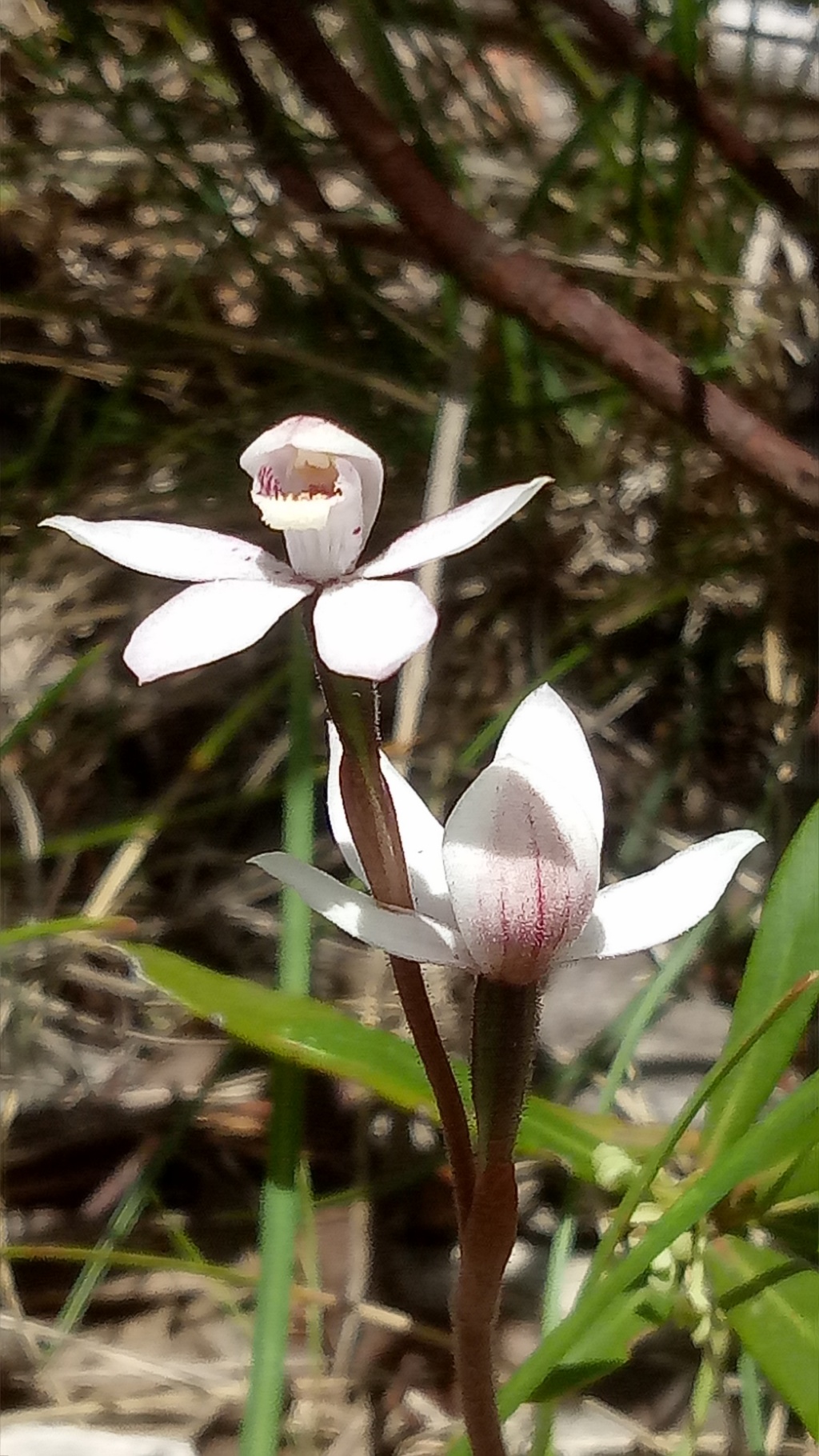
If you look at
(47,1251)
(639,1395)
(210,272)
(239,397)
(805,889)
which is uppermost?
(210,272)

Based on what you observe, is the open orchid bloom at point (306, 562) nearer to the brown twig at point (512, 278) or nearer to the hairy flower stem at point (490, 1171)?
the hairy flower stem at point (490, 1171)

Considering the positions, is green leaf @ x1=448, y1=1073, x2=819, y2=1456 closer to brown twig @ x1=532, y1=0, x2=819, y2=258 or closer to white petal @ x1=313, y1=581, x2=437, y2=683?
white petal @ x1=313, y1=581, x2=437, y2=683

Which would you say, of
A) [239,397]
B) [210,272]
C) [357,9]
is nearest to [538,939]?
[357,9]

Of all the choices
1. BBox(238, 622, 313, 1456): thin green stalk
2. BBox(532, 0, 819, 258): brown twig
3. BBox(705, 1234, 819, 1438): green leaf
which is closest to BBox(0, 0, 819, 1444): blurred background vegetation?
BBox(532, 0, 819, 258): brown twig

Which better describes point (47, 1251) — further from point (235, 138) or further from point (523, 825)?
point (235, 138)

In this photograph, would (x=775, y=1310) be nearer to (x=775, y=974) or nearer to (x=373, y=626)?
(x=775, y=974)

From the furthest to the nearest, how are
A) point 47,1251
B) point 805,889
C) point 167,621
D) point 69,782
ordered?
1. point 69,782
2. point 47,1251
3. point 805,889
4. point 167,621

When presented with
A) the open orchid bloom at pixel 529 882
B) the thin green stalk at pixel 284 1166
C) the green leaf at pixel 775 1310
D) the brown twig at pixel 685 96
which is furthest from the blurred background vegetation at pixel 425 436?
the open orchid bloom at pixel 529 882
